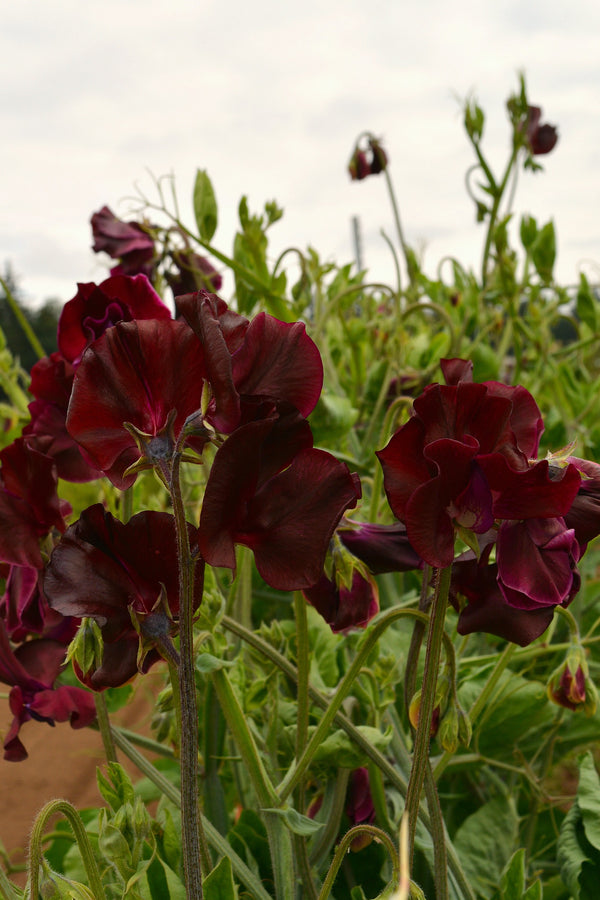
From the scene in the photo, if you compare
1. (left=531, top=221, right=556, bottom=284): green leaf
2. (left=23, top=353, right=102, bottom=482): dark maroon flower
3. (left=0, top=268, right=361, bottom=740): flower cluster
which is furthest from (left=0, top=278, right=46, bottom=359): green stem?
(left=531, top=221, right=556, bottom=284): green leaf

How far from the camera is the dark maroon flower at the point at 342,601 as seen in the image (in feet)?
1.51

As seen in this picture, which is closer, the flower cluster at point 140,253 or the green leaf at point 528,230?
the flower cluster at point 140,253

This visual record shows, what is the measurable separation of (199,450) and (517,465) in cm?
15

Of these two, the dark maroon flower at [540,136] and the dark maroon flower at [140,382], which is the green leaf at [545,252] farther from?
the dark maroon flower at [140,382]

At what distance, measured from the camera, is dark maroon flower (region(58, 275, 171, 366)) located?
0.43 metres

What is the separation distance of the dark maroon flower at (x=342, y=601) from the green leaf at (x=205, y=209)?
A: 553mm

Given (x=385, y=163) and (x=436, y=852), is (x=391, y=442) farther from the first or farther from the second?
(x=385, y=163)

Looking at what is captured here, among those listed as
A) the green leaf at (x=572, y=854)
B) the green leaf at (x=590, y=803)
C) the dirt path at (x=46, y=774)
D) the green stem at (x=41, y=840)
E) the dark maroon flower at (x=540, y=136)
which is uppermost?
the dark maroon flower at (x=540, y=136)

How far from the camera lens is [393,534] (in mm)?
468

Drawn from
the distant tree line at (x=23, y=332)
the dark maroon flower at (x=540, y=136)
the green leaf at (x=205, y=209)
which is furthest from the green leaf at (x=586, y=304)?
the distant tree line at (x=23, y=332)

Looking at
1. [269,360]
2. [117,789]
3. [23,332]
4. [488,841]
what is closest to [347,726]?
[117,789]

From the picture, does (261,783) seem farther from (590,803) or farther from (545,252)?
(545,252)

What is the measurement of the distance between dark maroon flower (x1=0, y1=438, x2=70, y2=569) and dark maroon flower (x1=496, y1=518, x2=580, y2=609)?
0.87 ft

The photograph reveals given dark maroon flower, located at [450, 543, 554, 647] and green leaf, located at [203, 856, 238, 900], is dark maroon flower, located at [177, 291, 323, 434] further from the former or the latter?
green leaf, located at [203, 856, 238, 900]
